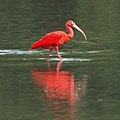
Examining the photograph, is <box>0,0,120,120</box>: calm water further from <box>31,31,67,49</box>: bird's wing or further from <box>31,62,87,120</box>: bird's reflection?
<box>31,31,67,49</box>: bird's wing

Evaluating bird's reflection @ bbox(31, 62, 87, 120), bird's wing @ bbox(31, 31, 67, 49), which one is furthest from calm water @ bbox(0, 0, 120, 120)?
bird's wing @ bbox(31, 31, 67, 49)

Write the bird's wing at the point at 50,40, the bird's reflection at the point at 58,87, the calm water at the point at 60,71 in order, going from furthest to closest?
the bird's wing at the point at 50,40 → the bird's reflection at the point at 58,87 → the calm water at the point at 60,71

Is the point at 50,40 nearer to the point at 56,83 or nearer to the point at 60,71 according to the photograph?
the point at 60,71

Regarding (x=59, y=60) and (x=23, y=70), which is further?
(x=59, y=60)

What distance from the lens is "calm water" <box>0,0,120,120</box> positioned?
40.7 ft

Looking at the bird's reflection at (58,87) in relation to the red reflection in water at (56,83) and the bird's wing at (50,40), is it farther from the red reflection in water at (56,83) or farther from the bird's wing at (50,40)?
the bird's wing at (50,40)

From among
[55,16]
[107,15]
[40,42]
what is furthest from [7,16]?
[40,42]

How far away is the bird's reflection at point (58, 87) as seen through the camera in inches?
494

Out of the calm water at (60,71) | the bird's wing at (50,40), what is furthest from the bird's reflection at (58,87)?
the bird's wing at (50,40)

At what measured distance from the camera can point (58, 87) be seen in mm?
14352

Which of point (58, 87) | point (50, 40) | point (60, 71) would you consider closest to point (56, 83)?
point (58, 87)

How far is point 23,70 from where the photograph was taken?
16312 millimetres

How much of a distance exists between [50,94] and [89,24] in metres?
11.4

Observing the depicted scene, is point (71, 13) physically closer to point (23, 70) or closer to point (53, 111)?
point (23, 70)
